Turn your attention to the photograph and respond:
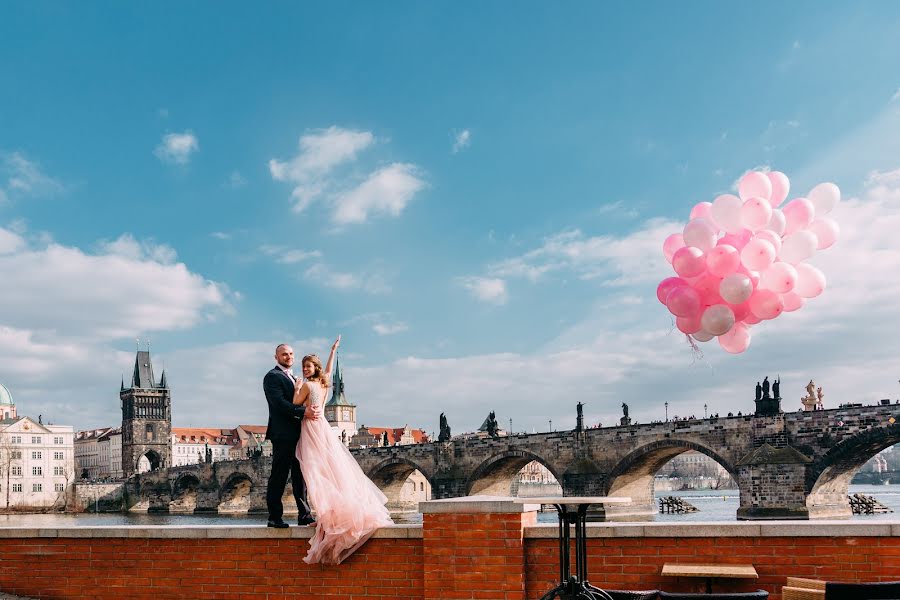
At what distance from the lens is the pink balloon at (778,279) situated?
8.12m

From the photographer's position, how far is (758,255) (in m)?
8.02

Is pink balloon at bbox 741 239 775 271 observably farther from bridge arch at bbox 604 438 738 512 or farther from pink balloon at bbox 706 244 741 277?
bridge arch at bbox 604 438 738 512

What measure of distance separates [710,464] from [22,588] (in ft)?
606

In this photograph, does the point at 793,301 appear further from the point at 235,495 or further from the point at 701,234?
the point at 235,495

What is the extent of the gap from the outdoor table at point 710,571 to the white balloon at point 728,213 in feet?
10.6

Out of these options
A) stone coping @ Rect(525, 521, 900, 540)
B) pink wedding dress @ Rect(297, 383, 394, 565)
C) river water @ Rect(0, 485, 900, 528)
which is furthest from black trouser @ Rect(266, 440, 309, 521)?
river water @ Rect(0, 485, 900, 528)

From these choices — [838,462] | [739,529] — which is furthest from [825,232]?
[838,462]

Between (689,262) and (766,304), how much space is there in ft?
2.53

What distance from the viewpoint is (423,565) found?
716cm

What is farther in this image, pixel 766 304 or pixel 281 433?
pixel 766 304

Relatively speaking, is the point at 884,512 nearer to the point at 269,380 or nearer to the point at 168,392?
the point at 269,380

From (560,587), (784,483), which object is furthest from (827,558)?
(784,483)

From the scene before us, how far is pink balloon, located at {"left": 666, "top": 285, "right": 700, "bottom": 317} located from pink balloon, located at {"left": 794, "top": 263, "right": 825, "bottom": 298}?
91 centimetres

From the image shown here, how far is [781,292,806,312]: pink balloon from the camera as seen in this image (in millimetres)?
8328
